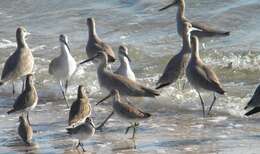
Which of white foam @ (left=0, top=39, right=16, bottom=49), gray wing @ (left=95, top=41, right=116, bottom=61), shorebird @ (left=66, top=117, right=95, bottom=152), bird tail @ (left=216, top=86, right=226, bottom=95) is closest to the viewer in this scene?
shorebird @ (left=66, top=117, right=95, bottom=152)

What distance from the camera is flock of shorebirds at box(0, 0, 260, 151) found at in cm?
942

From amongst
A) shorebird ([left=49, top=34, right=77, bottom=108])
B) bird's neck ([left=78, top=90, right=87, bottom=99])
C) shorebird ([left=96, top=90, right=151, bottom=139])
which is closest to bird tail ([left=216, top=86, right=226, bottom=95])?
shorebird ([left=96, top=90, right=151, bottom=139])

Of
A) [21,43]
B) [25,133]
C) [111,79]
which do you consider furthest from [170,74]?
[25,133]

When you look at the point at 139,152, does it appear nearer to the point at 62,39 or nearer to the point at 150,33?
the point at 62,39

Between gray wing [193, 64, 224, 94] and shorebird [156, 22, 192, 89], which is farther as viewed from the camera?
shorebird [156, 22, 192, 89]

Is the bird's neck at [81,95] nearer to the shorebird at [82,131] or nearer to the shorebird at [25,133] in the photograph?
the shorebird at [25,133]

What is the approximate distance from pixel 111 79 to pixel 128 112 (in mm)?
1314

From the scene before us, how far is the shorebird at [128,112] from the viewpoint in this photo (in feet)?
30.5

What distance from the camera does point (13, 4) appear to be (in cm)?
1977

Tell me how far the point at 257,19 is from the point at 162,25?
6.20 ft

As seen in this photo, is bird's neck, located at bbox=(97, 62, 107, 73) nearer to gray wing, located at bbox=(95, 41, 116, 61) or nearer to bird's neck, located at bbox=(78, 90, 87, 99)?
bird's neck, located at bbox=(78, 90, 87, 99)

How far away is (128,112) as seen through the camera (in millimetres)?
9398

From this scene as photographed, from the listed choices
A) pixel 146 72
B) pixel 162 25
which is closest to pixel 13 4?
pixel 162 25

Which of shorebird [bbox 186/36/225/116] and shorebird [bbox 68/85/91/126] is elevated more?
shorebird [bbox 68/85/91/126]
